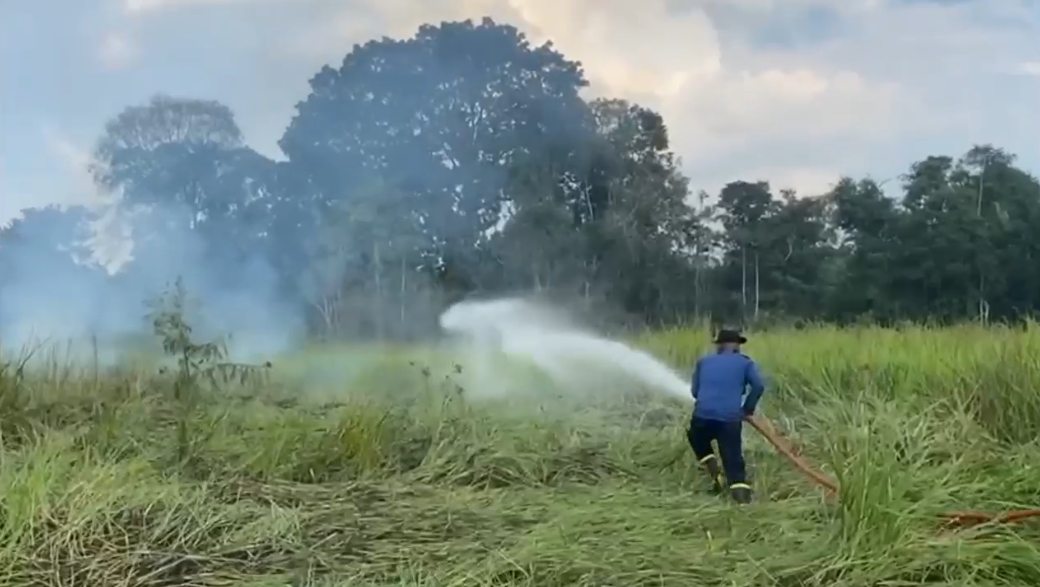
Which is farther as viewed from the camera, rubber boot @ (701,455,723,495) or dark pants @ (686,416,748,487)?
rubber boot @ (701,455,723,495)

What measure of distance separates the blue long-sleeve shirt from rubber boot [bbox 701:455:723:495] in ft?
0.96

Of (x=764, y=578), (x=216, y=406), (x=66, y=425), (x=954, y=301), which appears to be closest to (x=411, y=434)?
(x=216, y=406)

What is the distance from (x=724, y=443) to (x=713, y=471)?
231 mm

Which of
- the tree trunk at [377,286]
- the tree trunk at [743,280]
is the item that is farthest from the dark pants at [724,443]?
the tree trunk at [743,280]

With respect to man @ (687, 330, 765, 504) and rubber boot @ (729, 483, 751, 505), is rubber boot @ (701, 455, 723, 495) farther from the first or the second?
rubber boot @ (729, 483, 751, 505)

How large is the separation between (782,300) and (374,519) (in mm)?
20915

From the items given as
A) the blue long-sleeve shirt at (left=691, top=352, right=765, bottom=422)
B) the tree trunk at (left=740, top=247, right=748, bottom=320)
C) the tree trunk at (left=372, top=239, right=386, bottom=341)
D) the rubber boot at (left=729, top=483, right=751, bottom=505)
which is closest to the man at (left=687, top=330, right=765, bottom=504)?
the blue long-sleeve shirt at (left=691, top=352, right=765, bottom=422)

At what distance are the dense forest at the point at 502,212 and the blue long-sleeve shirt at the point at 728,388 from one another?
11.3 metres

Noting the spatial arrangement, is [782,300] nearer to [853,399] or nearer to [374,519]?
[853,399]

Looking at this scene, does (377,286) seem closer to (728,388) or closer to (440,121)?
(440,121)

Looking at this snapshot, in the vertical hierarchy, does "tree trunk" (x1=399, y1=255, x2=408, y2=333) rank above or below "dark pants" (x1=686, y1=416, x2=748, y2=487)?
above

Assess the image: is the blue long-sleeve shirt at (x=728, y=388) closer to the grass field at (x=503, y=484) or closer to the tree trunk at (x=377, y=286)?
the grass field at (x=503, y=484)

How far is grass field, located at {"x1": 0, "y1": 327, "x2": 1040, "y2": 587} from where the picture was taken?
445 cm

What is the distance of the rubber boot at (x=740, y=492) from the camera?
6067 millimetres
